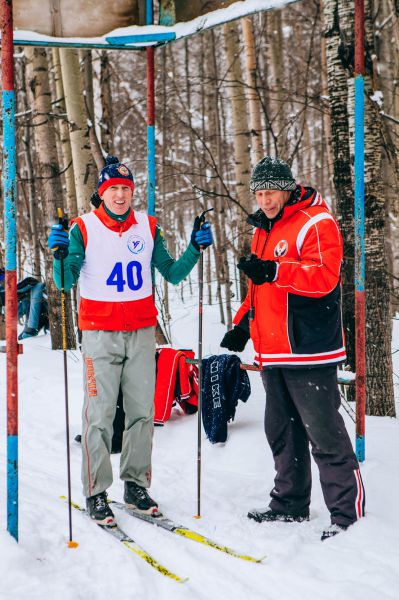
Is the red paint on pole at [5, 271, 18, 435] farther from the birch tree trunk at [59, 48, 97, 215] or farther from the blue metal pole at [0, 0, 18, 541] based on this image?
the birch tree trunk at [59, 48, 97, 215]

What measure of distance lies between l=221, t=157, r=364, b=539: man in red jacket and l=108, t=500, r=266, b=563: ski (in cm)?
49

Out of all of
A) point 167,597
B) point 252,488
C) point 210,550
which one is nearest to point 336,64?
point 252,488

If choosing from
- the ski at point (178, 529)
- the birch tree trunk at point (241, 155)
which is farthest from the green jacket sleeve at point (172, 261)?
the birch tree trunk at point (241, 155)

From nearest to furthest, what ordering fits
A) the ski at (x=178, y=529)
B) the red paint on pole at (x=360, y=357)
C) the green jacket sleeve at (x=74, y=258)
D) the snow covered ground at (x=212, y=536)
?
the snow covered ground at (x=212, y=536)
the ski at (x=178, y=529)
the green jacket sleeve at (x=74, y=258)
the red paint on pole at (x=360, y=357)

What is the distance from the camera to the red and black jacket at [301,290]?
3236mm

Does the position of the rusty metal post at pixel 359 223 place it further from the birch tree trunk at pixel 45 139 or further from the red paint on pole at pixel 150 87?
the birch tree trunk at pixel 45 139

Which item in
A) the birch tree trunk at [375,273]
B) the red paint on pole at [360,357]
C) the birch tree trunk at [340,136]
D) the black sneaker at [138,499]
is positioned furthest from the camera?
the birch tree trunk at [340,136]

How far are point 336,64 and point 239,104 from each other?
4.57 meters

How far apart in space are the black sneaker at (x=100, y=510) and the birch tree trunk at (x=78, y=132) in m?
4.75

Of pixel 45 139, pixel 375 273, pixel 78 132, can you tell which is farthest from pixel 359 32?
pixel 45 139

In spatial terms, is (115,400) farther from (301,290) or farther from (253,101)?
(253,101)

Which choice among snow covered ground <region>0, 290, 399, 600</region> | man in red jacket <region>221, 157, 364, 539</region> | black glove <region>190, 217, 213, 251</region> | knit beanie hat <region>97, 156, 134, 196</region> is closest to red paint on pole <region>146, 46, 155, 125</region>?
knit beanie hat <region>97, 156, 134, 196</region>

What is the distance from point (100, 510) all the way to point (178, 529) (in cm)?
46

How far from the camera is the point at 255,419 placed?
5211 millimetres
